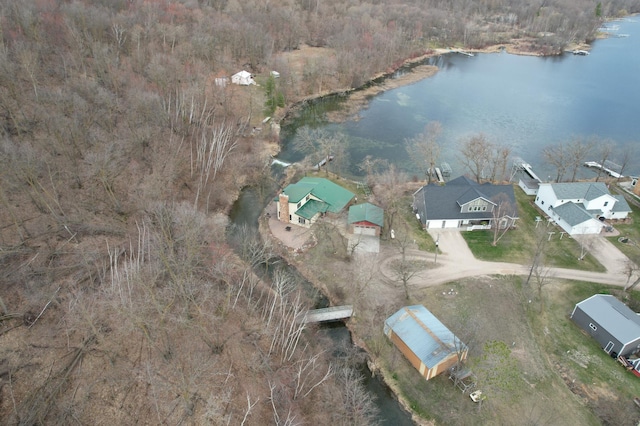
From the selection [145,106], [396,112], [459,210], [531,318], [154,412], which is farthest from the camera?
[396,112]

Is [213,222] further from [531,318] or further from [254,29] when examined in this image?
[254,29]

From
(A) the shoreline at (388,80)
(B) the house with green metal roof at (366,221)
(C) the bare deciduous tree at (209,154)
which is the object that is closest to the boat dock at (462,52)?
(A) the shoreline at (388,80)

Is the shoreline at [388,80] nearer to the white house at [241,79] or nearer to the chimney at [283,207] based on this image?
the white house at [241,79]

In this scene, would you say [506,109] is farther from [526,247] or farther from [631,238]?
[526,247]

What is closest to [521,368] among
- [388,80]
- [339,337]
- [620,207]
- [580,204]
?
[339,337]

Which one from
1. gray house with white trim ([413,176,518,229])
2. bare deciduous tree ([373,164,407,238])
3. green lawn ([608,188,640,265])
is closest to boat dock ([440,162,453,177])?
bare deciduous tree ([373,164,407,238])

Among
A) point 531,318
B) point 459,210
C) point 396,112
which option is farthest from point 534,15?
point 531,318
